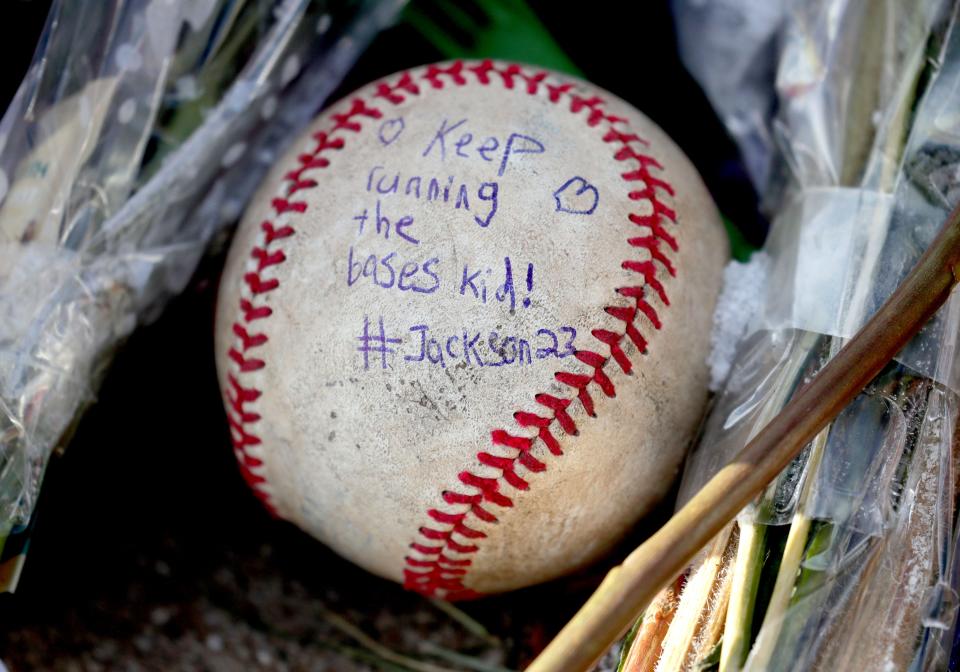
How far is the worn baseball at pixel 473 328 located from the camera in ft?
3.06

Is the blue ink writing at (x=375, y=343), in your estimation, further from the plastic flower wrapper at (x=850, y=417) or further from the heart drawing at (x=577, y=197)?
the plastic flower wrapper at (x=850, y=417)

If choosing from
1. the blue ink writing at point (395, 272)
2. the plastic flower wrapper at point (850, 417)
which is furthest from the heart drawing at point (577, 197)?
the plastic flower wrapper at point (850, 417)

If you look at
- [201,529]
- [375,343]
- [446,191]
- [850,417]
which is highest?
[446,191]

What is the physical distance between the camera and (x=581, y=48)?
1.48m

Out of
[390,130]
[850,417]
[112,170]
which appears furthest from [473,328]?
[112,170]

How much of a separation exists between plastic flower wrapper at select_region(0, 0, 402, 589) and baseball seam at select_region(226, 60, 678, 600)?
0.21m

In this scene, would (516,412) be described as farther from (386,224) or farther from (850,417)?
Answer: (850,417)

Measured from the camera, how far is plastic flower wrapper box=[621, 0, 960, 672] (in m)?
0.89

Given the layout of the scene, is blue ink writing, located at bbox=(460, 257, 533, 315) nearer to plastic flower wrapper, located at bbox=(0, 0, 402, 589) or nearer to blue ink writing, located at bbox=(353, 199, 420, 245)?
blue ink writing, located at bbox=(353, 199, 420, 245)

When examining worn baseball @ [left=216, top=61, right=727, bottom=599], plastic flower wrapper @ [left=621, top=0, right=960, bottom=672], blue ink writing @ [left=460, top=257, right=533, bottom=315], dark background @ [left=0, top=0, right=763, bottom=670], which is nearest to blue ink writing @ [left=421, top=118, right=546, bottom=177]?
worn baseball @ [left=216, top=61, right=727, bottom=599]

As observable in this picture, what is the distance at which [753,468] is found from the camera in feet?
2.68

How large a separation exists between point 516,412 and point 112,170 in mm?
626

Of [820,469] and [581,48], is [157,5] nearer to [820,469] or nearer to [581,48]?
[581,48]

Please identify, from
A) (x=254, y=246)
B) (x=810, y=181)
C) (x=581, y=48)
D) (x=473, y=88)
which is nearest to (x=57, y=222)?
(x=254, y=246)
